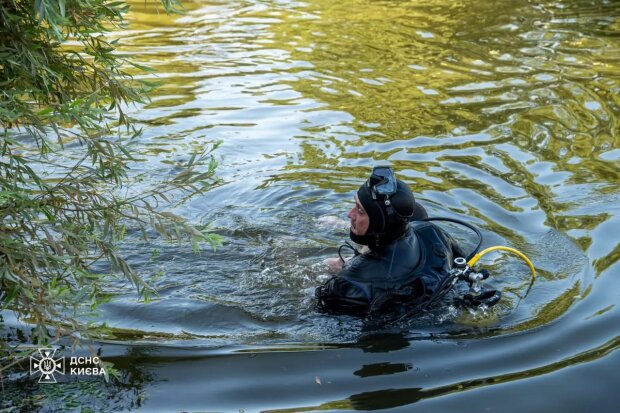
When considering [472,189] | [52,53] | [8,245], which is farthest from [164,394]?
[472,189]

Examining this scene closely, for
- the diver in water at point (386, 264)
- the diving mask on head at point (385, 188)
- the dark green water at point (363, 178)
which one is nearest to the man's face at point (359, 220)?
the diver in water at point (386, 264)

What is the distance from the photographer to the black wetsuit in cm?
547

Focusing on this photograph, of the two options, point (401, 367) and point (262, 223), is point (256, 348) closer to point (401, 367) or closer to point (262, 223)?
point (401, 367)

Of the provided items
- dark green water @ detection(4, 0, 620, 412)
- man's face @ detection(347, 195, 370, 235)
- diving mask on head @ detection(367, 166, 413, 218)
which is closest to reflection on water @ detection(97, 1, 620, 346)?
dark green water @ detection(4, 0, 620, 412)

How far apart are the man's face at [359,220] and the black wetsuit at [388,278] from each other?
7.3 inches

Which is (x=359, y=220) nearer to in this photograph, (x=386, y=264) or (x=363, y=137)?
(x=386, y=264)

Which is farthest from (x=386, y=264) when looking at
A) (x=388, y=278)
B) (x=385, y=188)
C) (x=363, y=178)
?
(x=363, y=178)

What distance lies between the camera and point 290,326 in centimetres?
586

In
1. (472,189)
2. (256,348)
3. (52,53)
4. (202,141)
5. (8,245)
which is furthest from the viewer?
(202,141)

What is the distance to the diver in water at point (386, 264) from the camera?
544 cm

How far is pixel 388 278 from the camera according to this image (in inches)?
215

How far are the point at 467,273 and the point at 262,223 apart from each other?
8.73ft

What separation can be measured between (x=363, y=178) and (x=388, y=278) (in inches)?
124

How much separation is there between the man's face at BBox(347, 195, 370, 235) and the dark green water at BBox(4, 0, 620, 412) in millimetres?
669
